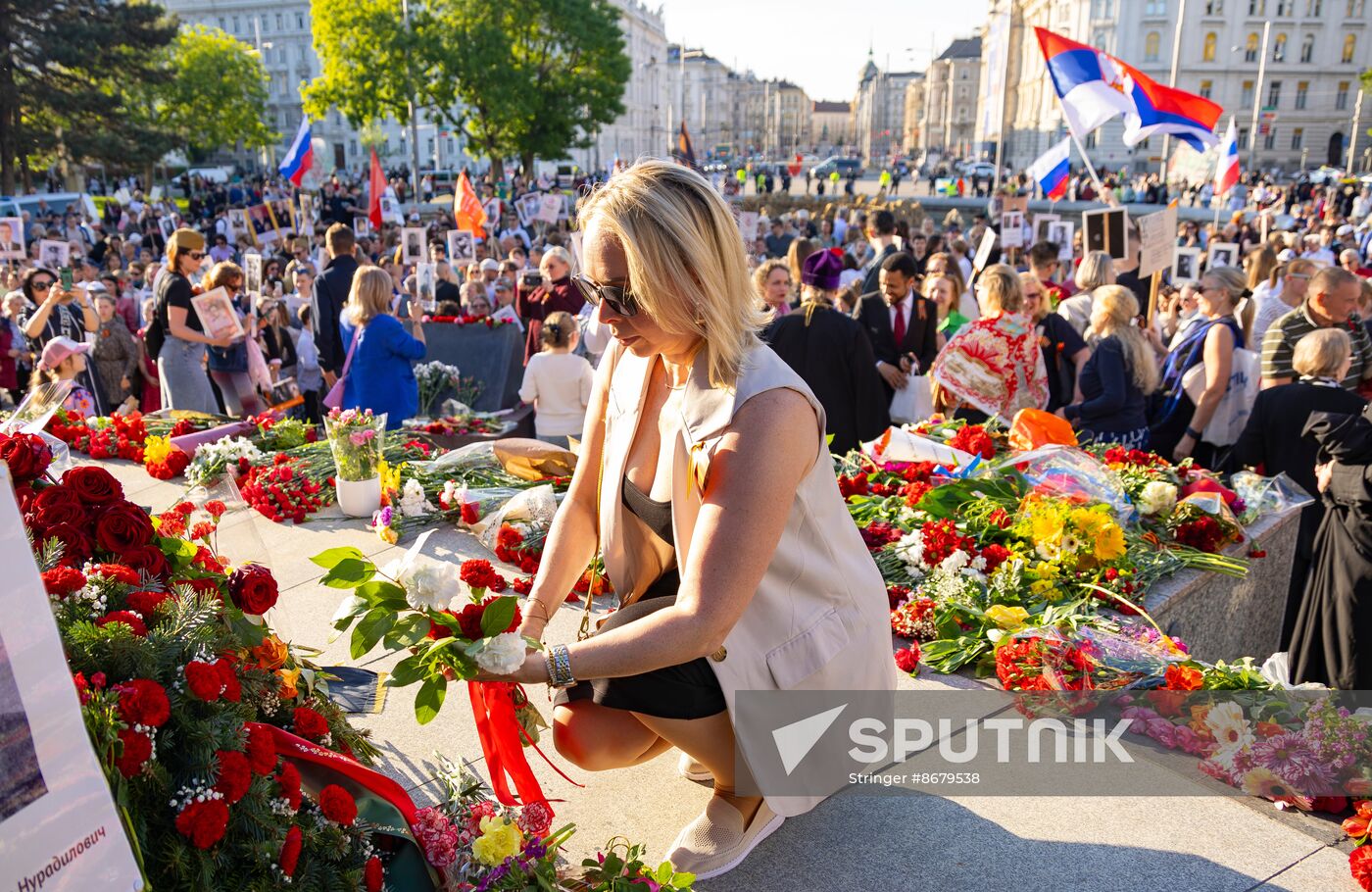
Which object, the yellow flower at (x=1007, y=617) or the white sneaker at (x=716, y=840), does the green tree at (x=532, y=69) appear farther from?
the white sneaker at (x=716, y=840)

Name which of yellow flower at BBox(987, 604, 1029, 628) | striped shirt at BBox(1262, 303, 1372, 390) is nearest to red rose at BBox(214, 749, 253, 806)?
yellow flower at BBox(987, 604, 1029, 628)

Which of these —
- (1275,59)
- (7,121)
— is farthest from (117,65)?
(1275,59)

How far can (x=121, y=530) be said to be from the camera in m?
2.32

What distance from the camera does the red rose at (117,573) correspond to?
2.15 metres

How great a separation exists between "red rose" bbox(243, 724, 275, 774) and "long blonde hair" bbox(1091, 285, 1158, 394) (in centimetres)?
548

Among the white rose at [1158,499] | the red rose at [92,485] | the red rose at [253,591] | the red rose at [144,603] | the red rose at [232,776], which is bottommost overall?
the white rose at [1158,499]

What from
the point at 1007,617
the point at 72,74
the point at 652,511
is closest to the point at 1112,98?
the point at 1007,617

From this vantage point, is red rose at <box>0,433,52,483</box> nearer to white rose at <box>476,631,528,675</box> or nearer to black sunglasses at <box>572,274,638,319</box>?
white rose at <box>476,631,528,675</box>

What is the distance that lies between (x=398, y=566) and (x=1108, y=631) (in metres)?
2.74

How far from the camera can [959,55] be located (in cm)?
14212

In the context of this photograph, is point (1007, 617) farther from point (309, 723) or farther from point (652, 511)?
point (309, 723)

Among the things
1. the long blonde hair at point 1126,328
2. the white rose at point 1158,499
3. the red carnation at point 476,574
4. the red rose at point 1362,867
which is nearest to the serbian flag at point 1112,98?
the long blonde hair at point 1126,328

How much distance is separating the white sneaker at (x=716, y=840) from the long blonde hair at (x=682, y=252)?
116 centimetres

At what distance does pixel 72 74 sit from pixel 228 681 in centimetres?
4142
